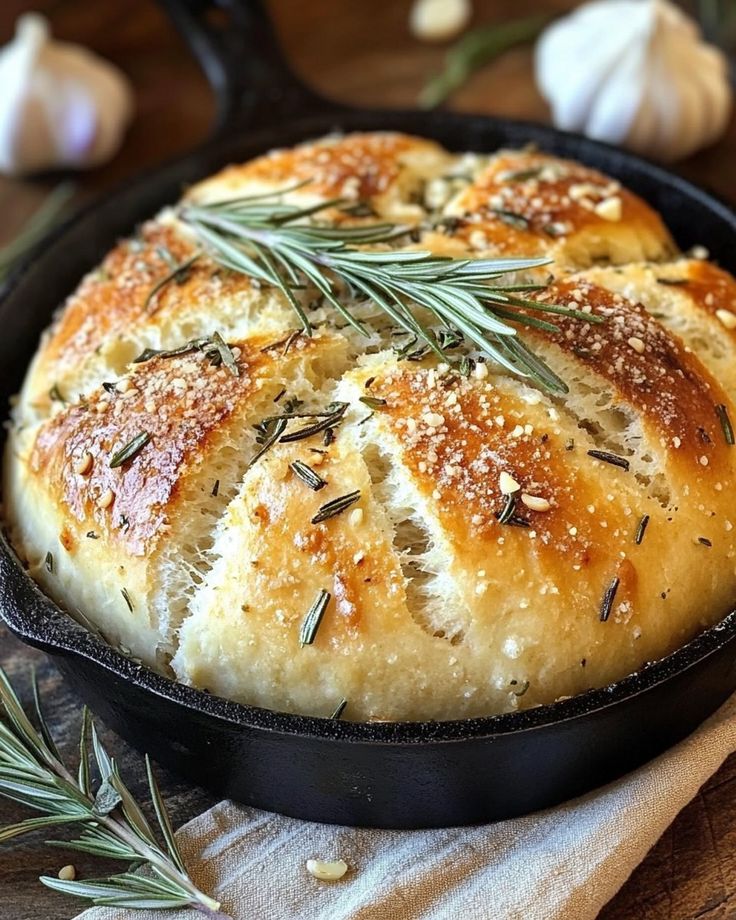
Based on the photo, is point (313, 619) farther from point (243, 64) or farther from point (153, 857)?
point (243, 64)

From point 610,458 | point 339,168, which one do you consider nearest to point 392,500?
point 610,458

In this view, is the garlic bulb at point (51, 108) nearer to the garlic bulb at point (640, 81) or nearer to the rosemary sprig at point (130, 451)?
the garlic bulb at point (640, 81)

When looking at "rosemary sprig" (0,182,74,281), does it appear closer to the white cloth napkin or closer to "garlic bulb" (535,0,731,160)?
"garlic bulb" (535,0,731,160)

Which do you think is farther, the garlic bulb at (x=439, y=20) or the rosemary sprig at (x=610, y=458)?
the garlic bulb at (x=439, y=20)

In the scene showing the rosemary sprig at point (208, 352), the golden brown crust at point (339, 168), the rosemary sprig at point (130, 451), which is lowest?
the rosemary sprig at point (130, 451)

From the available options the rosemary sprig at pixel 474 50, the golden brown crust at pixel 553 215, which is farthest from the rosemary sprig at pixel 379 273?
the rosemary sprig at pixel 474 50

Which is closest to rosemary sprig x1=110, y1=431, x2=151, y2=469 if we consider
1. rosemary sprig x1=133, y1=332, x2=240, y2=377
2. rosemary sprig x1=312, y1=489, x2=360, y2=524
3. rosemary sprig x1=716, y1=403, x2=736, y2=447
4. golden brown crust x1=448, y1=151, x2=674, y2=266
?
rosemary sprig x1=133, y1=332, x2=240, y2=377
